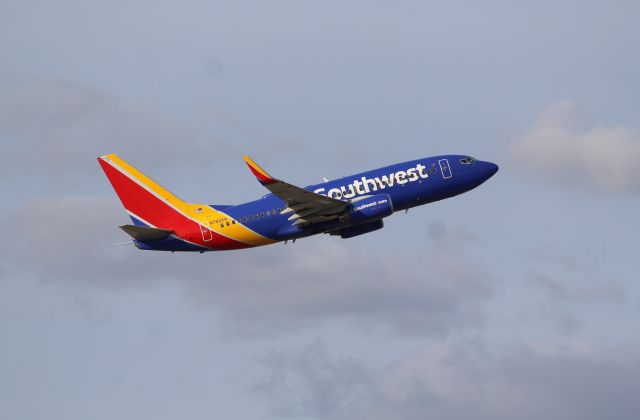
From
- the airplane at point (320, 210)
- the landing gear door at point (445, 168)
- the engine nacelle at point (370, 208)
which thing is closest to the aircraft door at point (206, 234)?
the airplane at point (320, 210)

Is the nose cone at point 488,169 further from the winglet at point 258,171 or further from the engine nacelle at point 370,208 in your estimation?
the winglet at point 258,171

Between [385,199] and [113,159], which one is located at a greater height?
[113,159]

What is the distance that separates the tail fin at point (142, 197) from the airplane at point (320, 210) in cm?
15

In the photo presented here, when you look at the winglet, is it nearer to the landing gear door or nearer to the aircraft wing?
the aircraft wing

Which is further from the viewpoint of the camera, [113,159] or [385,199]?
[113,159]

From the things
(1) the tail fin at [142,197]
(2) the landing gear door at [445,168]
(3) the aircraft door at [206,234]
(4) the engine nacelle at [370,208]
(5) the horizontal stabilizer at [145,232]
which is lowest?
(4) the engine nacelle at [370,208]

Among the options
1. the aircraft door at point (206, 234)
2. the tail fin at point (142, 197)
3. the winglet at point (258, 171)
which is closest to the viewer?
the winglet at point (258, 171)

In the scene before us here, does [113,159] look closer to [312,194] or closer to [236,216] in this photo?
[236,216]

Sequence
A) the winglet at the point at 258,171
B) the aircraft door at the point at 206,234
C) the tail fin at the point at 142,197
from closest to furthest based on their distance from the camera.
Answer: the winglet at the point at 258,171 < the aircraft door at the point at 206,234 < the tail fin at the point at 142,197

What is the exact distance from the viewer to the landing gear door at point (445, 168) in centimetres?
11662

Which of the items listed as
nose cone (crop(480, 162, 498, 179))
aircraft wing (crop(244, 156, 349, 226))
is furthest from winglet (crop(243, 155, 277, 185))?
nose cone (crop(480, 162, 498, 179))

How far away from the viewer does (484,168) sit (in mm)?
118625

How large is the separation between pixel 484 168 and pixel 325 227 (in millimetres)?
15351

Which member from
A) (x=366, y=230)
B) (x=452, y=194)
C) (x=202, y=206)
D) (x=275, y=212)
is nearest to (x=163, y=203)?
(x=202, y=206)
